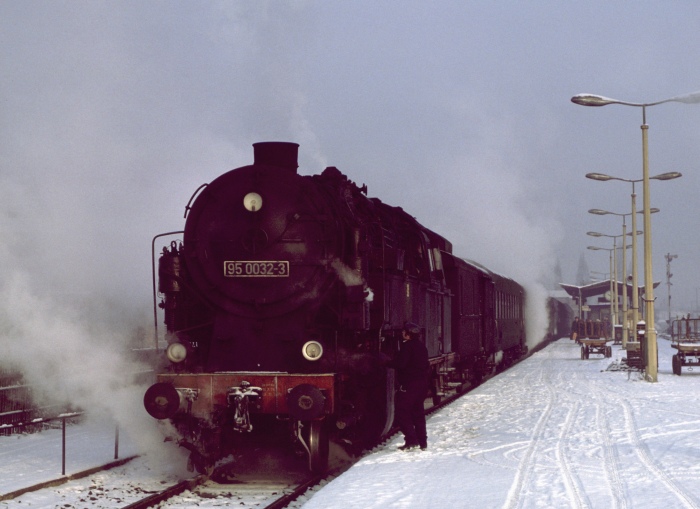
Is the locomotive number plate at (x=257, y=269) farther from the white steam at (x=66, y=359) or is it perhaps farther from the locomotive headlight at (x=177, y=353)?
the white steam at (x=66, y=359)

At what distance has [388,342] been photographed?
12.2 metres

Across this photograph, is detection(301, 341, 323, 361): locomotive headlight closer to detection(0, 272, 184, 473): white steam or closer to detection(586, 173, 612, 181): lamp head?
detection(0, 272, 184, 473): white steam

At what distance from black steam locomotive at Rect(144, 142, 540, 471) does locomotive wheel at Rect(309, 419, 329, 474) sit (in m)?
0.01

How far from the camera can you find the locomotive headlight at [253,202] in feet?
35.4

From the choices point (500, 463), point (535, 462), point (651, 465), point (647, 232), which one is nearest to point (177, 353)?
point (500, 463)

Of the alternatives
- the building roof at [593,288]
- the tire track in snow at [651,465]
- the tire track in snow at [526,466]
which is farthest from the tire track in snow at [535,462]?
the building roof at [593,288]

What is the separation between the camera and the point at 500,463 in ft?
33.3

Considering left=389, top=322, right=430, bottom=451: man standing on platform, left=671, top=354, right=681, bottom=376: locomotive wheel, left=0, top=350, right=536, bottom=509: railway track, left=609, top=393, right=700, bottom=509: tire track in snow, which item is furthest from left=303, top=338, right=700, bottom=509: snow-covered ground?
left=671, top=354, right=681, bottom=376: locomotive wheel

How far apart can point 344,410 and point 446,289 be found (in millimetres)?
6372

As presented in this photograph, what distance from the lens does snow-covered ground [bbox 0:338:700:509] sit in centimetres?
831

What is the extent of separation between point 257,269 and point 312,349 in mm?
1166

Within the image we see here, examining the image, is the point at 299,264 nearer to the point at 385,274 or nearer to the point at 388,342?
the point at 385,274

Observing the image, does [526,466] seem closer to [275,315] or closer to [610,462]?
[610,462]

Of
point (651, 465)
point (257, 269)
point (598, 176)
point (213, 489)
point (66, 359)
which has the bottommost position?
point (213, 489)
